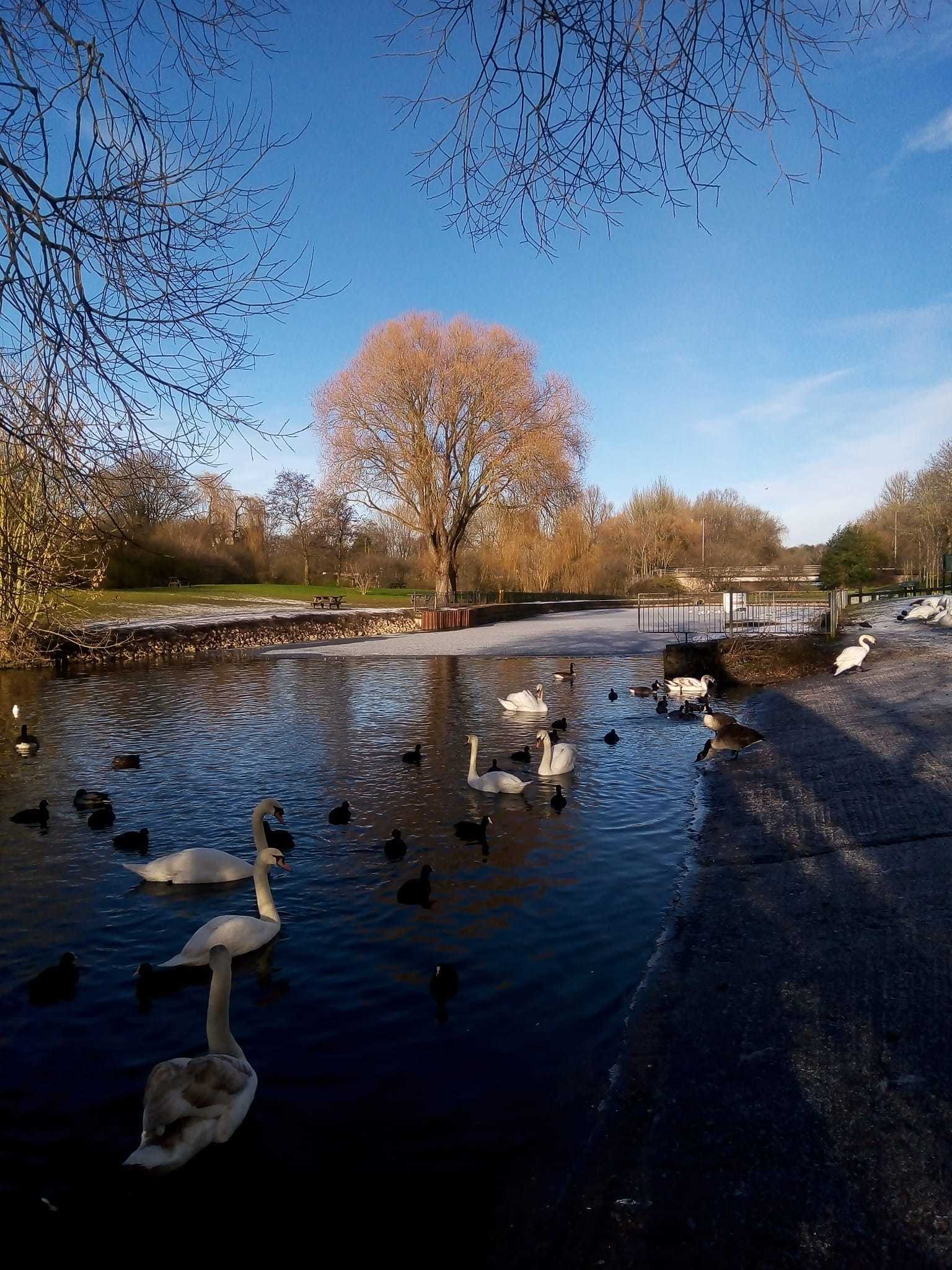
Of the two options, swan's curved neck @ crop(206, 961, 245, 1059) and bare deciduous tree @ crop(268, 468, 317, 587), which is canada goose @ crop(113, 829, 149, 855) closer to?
swan's curved neck @ crop(206, 961, 245, 1059)

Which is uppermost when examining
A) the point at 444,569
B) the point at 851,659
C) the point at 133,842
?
the point at 444,569

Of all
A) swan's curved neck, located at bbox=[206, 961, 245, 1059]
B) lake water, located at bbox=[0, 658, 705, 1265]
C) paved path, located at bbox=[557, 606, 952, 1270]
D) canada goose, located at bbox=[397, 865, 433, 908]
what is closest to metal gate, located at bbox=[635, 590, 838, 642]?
lake water, located at bbox=[0, 658, 705, 1265]

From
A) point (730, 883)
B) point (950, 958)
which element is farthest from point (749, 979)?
point (730, 883)

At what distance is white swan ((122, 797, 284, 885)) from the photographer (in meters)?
7.86

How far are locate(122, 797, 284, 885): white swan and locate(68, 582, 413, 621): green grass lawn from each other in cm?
2184

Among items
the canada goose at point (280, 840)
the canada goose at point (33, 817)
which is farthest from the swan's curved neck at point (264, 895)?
the canada goose at point (33, 817)

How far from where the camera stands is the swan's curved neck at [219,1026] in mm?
4785

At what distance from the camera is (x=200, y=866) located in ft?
25.9

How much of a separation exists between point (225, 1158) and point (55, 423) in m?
3.78

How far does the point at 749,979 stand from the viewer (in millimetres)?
5676

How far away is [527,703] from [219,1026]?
12762 millimetres

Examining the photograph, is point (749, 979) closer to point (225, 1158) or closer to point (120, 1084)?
point (225, 1158)

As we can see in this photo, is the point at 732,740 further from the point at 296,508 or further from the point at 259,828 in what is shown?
the point at 296,508

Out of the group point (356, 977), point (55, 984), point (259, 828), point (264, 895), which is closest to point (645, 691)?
point (259, 828)
